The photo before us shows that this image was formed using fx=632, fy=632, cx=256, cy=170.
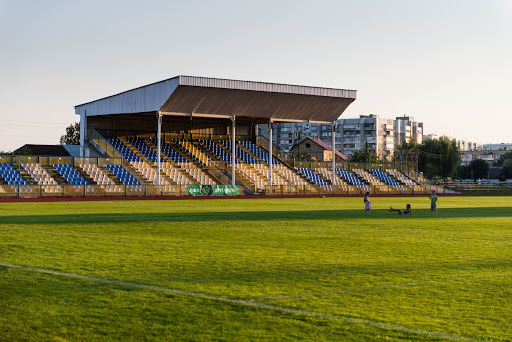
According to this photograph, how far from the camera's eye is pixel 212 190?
57.9 meters

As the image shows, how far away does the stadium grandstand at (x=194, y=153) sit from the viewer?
5509 centimetres

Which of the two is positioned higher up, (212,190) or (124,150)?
(124,150)

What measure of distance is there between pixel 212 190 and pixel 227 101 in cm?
941

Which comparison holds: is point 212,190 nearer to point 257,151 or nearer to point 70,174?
point 70,174

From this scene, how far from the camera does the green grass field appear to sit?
284 inches

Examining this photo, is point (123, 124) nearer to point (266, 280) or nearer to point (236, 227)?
point (236, 227)

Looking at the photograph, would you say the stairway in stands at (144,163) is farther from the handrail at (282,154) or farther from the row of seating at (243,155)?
the handrail at (282,154)

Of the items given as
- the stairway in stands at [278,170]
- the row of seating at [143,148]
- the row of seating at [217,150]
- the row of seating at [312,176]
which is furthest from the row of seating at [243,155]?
the row of seating at [143,148]

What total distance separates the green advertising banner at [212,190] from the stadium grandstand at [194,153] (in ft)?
0.30

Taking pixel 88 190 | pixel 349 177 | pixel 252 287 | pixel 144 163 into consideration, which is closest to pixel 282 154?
pixel 349 177

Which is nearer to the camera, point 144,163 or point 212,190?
point 212,190

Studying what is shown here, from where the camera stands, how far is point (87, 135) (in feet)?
221

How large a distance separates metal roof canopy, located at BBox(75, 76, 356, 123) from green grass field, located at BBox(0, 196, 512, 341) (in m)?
41.2

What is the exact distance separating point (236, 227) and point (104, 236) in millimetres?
5188
